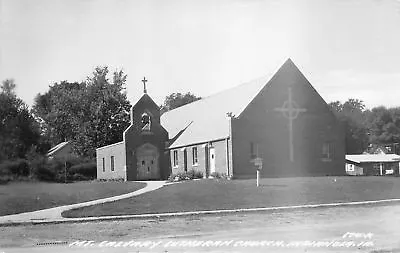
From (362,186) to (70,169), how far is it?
12.0 meters

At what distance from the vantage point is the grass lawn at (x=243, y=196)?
50.6ft

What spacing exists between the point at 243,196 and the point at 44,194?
6577 mm

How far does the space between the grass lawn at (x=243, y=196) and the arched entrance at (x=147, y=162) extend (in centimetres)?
1262

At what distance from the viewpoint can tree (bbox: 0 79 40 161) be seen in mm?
7148

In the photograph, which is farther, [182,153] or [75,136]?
[182,153]

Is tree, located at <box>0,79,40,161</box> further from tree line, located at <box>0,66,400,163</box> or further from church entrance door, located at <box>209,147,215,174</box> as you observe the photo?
church entrance door, located at <box>209,147,215,174</box>

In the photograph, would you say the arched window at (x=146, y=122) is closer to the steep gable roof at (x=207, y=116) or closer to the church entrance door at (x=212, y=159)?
the steep gable roof at (x=207, y=116)

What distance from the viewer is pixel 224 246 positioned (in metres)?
7.77

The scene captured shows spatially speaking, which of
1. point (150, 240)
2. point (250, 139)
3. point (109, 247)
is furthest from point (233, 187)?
point (109, 247)

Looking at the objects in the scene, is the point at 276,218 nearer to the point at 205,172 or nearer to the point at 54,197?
the point at 54,197

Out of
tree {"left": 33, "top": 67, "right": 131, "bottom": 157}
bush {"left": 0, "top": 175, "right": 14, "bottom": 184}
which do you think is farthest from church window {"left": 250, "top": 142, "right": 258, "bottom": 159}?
bush {"left": 0, "top": 175, "right": 14, "bottom": 184}

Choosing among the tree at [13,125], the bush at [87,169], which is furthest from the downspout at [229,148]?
the tree at [13,125]

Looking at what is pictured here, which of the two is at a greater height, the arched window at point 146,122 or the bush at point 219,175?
the arched window at point 146,122

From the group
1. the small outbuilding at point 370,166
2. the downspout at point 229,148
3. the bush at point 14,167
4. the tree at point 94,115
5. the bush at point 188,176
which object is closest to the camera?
the bush at point 14,167
